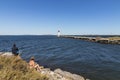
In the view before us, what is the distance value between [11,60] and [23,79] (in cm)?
200

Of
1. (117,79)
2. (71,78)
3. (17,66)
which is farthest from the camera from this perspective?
(117,79)

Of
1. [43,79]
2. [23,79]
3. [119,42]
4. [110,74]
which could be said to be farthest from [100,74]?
[119,42]

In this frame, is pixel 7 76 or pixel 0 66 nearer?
pixel 7 76

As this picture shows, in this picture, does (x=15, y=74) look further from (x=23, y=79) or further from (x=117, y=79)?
(x=117, y=79)

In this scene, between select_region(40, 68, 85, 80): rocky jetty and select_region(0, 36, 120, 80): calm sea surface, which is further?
select_region(0, 36, 120, 80): calm sea surface

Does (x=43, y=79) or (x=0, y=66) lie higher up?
(x=0, y=66)

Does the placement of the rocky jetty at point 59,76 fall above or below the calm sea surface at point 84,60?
above

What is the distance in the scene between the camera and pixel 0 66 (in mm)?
6562

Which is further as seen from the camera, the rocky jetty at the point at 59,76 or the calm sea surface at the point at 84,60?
the calm sea surface at the point at 84,60

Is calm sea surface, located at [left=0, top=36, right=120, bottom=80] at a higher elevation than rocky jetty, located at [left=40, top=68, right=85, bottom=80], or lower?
lower

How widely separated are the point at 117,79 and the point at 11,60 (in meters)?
10.4

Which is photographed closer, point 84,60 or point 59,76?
point 59,76

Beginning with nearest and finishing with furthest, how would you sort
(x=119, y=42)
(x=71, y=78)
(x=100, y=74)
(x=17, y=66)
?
(x=17, y=66) < (x=71, y=78) < (x=100, y=74) < (x=119, y=42)

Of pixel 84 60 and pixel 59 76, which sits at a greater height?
pixel 59 76
